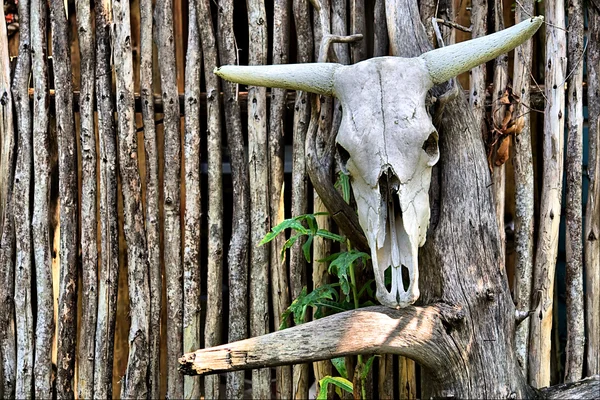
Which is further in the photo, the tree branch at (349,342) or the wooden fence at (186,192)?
the wooden fence at (186,192)

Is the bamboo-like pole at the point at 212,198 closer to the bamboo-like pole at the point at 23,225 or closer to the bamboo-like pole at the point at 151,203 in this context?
the bamboo-like pole at the point at 151,203

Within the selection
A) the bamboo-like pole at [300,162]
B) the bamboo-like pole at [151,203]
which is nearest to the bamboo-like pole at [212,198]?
the bamboo-like pole at [151,203]

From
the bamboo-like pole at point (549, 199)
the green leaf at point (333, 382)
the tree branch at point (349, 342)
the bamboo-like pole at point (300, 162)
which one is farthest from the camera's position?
the bamboo-like pole at point (300, 162)

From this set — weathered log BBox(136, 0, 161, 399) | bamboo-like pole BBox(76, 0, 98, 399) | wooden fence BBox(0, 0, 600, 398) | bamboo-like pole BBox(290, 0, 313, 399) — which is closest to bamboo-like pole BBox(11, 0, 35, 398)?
wooden fence BBox(0, 0, 600, 398)

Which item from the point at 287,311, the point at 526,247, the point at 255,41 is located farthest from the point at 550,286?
the point at 255,41

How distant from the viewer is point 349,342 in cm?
252

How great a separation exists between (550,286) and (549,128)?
2.41ft

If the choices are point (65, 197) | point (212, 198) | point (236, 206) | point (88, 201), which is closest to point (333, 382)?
point (236, 206)

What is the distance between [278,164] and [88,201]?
38.7 inches

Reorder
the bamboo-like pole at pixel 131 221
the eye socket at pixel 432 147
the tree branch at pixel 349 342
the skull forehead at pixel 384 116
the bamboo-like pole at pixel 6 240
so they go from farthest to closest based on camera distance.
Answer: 1. the bamboo-like pole at pixel 6 240
2. the bamboo-like pole at pixel 131 221
3. the eye socket at pixel 432 147
4. the skull forehead at pixel 384 116
5. the tree branch at pixel 349 342

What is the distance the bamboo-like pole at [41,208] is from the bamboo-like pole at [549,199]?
94.1 inches

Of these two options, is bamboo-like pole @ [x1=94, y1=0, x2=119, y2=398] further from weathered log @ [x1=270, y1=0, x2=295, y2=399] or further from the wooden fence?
weathered log @ [x1=270, y1=0, x2=295, y2=399]

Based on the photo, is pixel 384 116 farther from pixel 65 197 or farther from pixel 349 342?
pixel 65 197

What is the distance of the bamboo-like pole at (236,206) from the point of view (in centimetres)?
351
